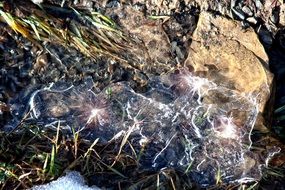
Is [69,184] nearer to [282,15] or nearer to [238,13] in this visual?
[238,13]

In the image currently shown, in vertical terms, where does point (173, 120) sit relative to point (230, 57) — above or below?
below

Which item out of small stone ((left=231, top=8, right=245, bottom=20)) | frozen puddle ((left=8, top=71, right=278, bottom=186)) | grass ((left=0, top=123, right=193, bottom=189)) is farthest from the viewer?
small stone ((left=231, top=8, right=245, bottom=20))

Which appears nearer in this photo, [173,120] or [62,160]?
[62,160]

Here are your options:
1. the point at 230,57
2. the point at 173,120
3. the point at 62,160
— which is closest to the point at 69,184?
the point at 62,160

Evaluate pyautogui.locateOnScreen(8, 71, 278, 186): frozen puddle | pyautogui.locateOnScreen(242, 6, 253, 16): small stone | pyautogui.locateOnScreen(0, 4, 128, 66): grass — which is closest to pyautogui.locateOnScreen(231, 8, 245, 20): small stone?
pyautogui.locateOnScreen(242, 6, 253, 16): small stone

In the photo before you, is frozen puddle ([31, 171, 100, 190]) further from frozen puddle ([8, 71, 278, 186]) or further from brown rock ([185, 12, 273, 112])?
brown rock ([185, 12, 273, 112])

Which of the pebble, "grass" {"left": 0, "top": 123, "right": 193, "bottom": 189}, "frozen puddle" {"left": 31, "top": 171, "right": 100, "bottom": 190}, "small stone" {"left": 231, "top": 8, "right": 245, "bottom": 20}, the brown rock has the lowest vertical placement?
"frozen puddle" {"left": 31, "top": 171, "right": 100, "bottom": 190}

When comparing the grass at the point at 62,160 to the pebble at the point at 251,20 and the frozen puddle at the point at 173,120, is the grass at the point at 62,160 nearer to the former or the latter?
the frozen puddle at the point at 173,120
